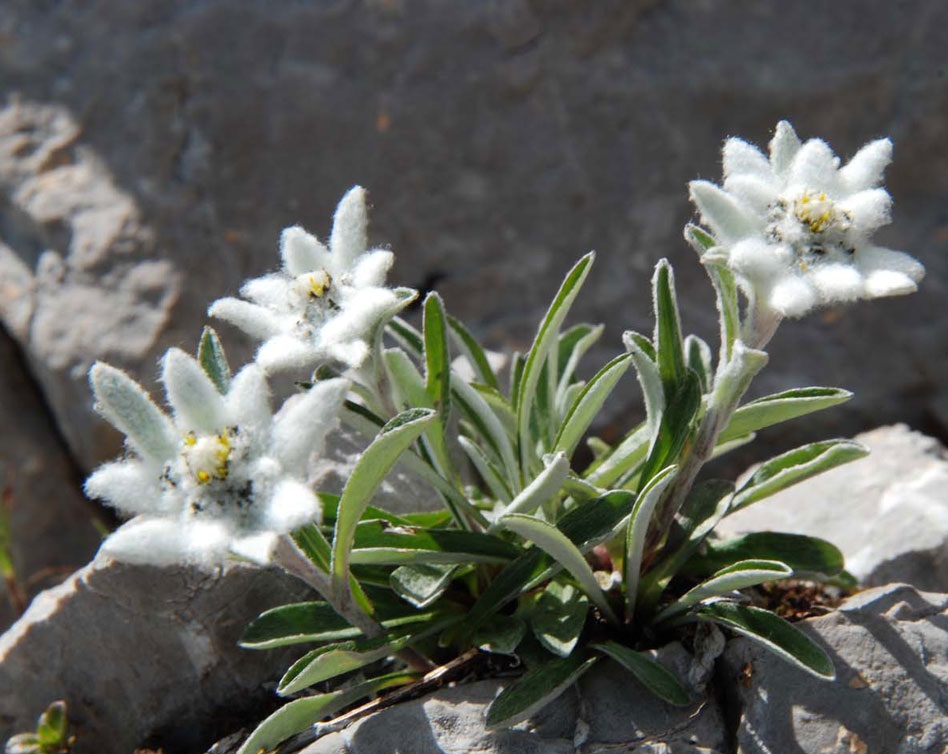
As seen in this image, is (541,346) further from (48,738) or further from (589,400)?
(48,738)

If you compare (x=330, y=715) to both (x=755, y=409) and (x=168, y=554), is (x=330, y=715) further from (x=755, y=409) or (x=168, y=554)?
(x=755, y=409)

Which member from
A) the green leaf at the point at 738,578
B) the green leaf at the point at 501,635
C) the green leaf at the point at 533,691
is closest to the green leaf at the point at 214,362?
the green leaf at the point at 501,635

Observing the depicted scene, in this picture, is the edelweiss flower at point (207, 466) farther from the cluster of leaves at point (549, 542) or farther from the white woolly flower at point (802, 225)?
the white woolly flower at point (802, 225)

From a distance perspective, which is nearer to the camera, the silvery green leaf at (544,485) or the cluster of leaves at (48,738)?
the silvery green leaf at (544,485)

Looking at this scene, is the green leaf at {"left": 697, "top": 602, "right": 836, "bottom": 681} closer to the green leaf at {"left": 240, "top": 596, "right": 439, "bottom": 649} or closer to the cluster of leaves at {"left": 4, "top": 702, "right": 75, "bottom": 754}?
the green leaf at {"left": 240, "top": 596, "right": 439, "bottom": 649}

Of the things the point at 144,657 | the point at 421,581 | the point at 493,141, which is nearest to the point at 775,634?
the point at 421,581

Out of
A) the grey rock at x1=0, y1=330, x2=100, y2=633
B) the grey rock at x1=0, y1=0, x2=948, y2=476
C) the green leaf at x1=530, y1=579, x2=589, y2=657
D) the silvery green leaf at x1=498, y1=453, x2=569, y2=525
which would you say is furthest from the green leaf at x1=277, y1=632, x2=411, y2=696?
the grey rock at x1=0, y1=330, x2=100, y2=633

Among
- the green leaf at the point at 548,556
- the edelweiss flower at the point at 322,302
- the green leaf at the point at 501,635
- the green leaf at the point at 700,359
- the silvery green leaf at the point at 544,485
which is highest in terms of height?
the edelweiss flower at the point at 322,302
